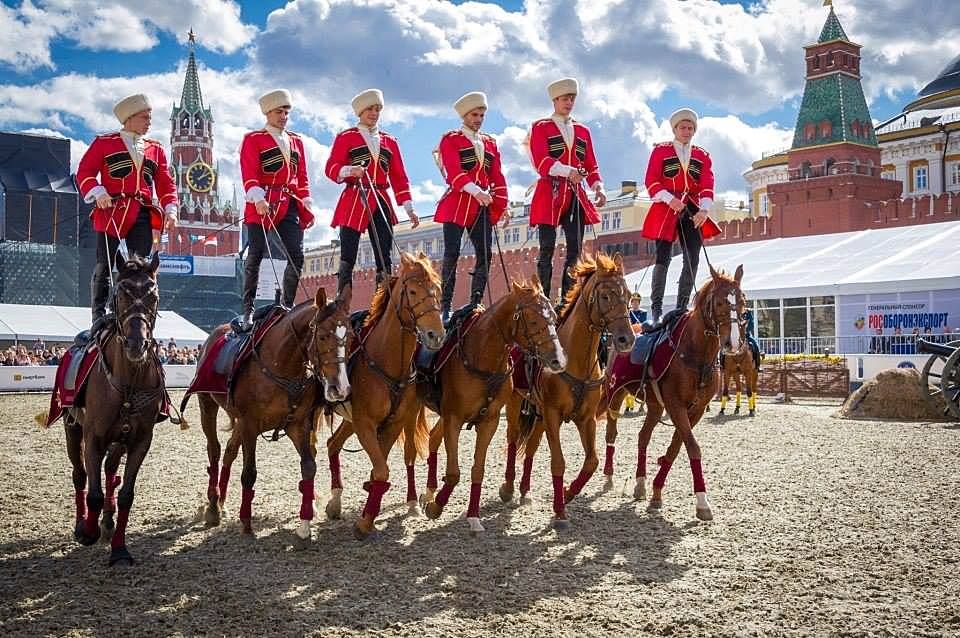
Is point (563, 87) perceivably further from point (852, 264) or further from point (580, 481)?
point (852, 264)

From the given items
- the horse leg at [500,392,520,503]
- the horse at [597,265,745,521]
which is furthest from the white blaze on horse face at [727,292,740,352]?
the horse leg at [500,392,520,503]

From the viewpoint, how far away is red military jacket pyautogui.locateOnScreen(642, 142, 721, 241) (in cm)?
1086

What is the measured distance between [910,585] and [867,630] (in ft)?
3.74

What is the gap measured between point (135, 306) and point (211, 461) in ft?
8.86

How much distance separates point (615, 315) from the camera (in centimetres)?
854

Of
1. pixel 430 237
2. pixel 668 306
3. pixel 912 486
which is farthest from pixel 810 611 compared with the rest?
pixel 430 237

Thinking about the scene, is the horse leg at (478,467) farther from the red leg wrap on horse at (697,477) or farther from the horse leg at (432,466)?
the red leg wrap on horse at (697,477)

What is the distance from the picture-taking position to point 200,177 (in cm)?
13238

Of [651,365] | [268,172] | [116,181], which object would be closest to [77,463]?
[116,181]

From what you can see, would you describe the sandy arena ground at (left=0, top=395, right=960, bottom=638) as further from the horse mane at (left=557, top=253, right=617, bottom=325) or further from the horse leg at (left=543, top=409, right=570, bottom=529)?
the horse mane at (left=557, top=253, right=617, bottom=325)

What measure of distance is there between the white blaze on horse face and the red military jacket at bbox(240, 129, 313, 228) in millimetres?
4257

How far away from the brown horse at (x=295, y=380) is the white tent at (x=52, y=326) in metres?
29.5

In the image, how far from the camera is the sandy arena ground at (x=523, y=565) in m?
5.80

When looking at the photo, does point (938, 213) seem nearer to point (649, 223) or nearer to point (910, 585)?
point (649, 223)
